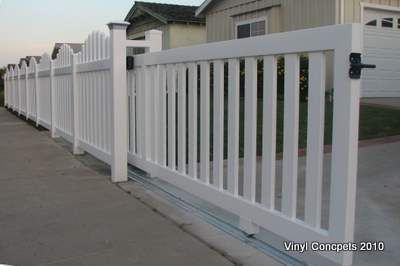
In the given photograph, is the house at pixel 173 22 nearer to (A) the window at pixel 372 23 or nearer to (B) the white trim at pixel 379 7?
(A) the window at pixel 372 23

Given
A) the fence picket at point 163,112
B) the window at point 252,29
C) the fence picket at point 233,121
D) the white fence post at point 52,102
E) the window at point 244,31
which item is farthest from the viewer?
the window at point 244,31

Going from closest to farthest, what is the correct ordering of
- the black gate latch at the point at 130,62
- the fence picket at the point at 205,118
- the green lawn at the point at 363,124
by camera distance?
1. the fence picket at the point at 205,118
2. the black gate latch at the point at 130,62
3. the green lawn at the point at 363,124

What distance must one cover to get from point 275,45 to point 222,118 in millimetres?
873

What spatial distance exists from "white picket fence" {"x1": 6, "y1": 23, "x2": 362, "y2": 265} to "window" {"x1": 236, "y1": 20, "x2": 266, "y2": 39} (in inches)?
353

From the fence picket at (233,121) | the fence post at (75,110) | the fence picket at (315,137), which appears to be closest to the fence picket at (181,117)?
the fence picket at (233,121)

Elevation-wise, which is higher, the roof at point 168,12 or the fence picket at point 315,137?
the roof at point 168,12

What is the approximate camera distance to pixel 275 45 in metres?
3.05

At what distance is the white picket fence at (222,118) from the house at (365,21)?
7.78m

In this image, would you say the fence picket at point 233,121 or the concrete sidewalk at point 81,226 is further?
the fence picket at point 233,121

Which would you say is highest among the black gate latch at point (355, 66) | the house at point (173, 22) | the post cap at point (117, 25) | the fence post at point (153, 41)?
the house at point (173, 22)

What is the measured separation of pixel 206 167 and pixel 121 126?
66.0 inches

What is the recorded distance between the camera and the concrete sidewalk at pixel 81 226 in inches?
125

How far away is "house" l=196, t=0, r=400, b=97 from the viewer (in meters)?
12.7

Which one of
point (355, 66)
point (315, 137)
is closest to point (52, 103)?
point (315, 137)
